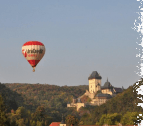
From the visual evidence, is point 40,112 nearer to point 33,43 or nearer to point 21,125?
point 21,125

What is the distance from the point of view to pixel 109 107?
156 m

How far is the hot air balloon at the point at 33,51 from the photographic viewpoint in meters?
82.9

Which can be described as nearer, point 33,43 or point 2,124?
point 2,124

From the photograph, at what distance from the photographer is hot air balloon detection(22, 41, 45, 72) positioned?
82.9m

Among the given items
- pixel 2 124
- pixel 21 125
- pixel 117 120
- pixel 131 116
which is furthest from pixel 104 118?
pixel 2 124

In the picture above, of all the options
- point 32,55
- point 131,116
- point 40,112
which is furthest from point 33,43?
point 40,112

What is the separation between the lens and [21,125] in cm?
12188

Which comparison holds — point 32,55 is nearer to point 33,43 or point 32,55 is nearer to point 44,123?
point 33,43

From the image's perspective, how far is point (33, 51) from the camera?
8294cm

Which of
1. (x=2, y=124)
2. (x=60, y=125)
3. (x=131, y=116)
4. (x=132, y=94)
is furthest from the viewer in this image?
(x=132, y=94)

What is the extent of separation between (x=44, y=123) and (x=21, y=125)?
6.85 meters

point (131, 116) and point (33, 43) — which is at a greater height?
point (33, 43)

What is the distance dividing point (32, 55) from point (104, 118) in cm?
4707

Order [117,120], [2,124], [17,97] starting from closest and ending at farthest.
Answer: [2,124], [117,120], [17,97]
